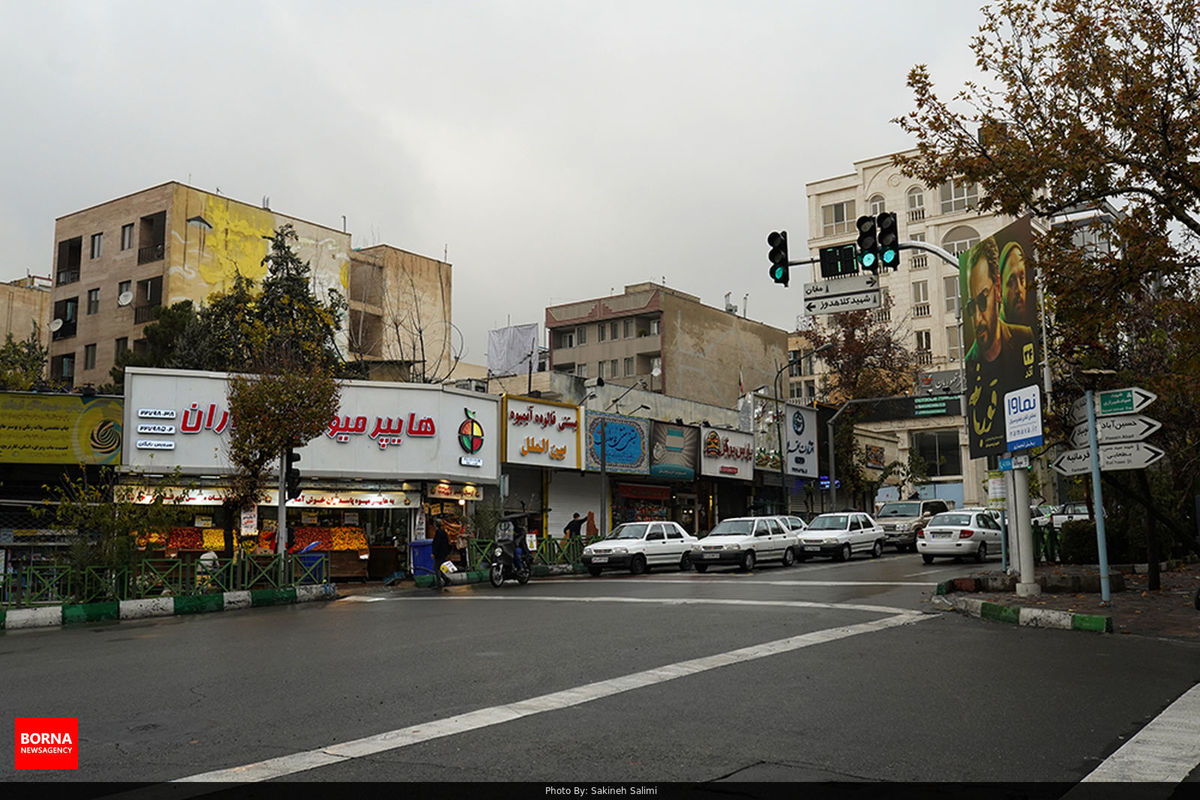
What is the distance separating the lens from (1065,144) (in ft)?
42.5

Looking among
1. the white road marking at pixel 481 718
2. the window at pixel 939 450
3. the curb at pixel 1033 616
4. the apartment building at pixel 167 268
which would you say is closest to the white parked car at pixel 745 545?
the curb at pixel 1033 616

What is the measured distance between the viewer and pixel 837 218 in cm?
7656

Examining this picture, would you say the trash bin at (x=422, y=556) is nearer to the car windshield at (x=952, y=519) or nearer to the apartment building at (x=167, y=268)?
the car windshield at (x=952, y=519)

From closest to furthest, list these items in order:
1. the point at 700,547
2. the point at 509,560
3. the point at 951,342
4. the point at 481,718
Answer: the point at 481,718, the point at 509,560, the point at 700,547, the point at 951,342

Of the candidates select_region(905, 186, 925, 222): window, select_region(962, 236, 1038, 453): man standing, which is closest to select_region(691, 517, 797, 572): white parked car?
select_region(962, 236, 1038, 453): man standing

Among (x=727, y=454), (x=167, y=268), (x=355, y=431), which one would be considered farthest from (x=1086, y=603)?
(x=167, y=268)

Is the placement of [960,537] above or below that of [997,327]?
below

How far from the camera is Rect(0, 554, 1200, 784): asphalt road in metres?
6.05

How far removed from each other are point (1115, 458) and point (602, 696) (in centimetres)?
1006

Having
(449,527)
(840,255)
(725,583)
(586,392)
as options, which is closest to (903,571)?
(725,583)

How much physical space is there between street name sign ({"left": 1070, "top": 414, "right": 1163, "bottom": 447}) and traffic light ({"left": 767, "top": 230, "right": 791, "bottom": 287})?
5.77 meters

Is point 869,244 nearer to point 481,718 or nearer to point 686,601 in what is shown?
point 686,601

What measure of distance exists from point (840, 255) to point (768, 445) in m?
30.7

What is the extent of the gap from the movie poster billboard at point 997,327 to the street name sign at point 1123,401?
937 millimetres
